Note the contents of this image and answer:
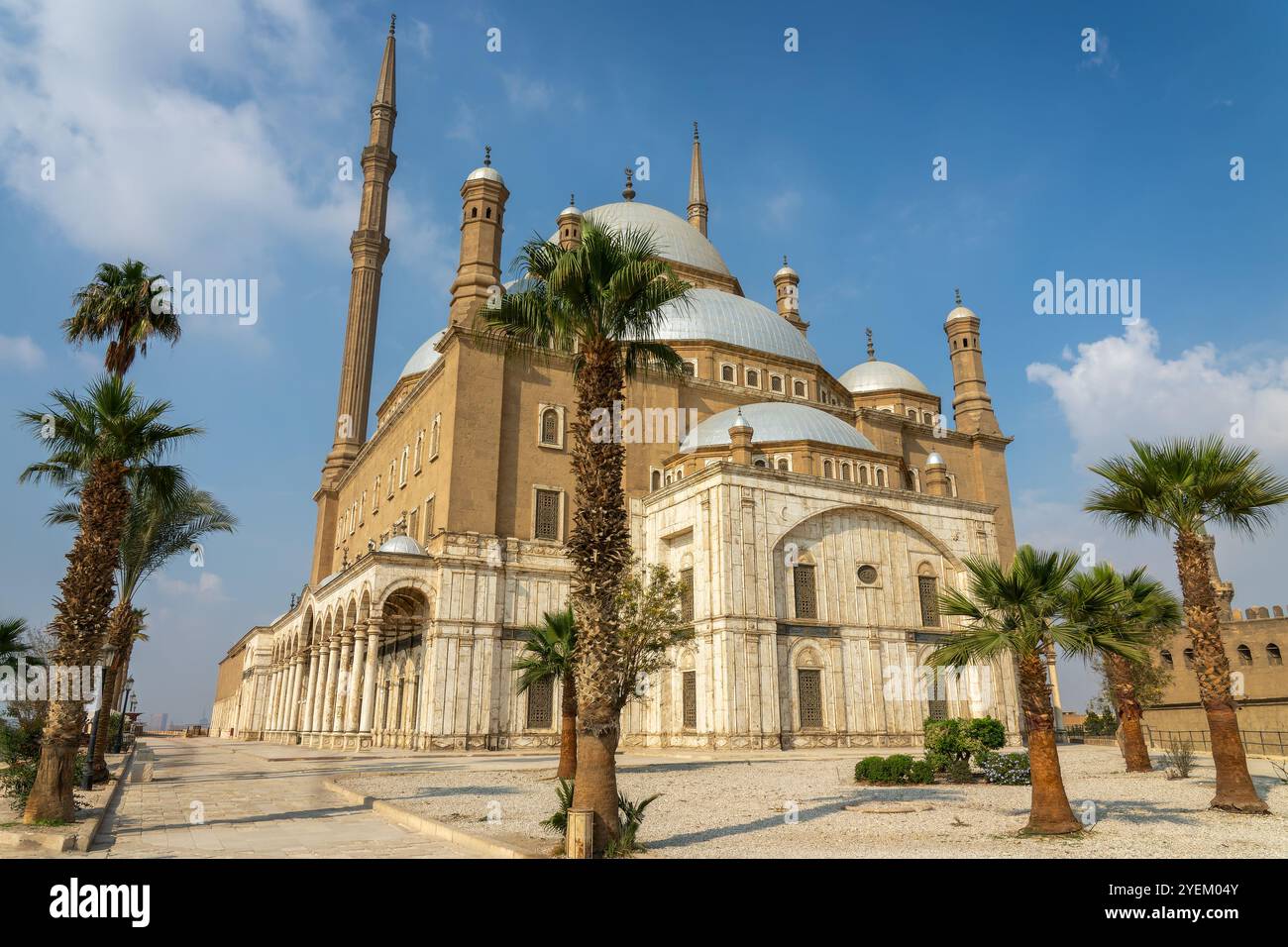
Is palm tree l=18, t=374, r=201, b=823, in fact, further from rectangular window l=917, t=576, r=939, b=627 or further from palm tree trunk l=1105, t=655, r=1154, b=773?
rectangular window l=917, t=576, r=939, b=627

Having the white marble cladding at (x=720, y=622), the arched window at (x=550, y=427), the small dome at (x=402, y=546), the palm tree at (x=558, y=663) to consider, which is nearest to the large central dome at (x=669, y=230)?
the arched window at (x=550, y=427)

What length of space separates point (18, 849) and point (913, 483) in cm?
4304

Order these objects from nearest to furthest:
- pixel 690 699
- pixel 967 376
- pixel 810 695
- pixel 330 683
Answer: pixel 690 699 < pixel 810 695 < pixel 330 683 < pixel 967 376

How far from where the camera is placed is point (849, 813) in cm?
1369

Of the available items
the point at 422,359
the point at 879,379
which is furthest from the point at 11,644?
the point at 879,379

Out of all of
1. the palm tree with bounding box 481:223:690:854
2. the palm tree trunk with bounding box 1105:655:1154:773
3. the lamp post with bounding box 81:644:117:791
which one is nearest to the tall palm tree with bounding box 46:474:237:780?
the lamp post with bounding box 81:644:117:791

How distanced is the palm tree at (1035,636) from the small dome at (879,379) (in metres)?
42.8

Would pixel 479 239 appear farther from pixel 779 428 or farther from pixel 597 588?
pixel 597 588

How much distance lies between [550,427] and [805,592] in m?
13.1

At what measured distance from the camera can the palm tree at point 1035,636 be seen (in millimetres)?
11359

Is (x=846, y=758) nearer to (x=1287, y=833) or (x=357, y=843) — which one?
(x=1287, y=833)

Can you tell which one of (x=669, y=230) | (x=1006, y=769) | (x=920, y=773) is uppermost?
(x=669, y=230)
